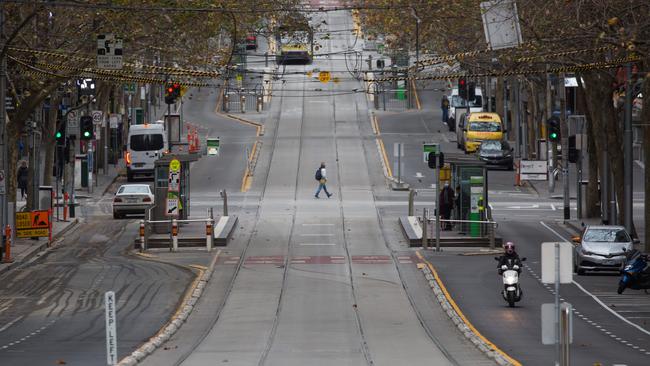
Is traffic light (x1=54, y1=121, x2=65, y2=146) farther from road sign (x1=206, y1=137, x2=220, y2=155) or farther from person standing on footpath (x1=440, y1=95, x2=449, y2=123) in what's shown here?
person standing on footpath (x1=440, y1=95, x2=449, y2=123)

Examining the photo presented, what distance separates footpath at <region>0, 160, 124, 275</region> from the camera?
40250 mm

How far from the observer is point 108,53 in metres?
36.9

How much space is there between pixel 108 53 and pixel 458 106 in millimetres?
49456

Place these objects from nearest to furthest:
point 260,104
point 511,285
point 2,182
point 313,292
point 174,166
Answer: point 511,285 < point 313,292 < point 2,182 < point 174,166 < point 260,104

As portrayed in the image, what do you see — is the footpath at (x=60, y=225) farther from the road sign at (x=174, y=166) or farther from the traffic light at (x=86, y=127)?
the road sign at (x=174, y=166)

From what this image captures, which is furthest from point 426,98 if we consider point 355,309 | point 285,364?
point 285,364

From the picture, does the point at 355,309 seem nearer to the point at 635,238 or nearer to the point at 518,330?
the point at 518,330

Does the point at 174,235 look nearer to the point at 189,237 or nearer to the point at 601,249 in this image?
the point at 189,237

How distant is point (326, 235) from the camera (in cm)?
4516

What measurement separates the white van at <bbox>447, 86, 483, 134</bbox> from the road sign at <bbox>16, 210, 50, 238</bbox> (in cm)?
3936

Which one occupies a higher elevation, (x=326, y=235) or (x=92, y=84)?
(x=92, y=84)

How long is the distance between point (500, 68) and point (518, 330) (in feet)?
111

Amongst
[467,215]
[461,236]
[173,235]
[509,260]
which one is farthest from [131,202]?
[509,260]

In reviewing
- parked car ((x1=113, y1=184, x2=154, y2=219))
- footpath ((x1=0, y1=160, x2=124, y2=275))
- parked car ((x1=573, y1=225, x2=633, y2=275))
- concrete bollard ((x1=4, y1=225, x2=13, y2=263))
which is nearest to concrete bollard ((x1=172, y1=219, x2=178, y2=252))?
footpath ((x1=0, y1=160, x2=124, y2=275))
